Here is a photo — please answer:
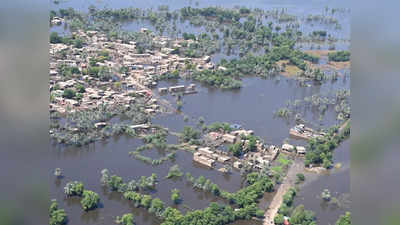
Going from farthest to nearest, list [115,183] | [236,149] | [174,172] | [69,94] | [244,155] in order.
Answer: [69,94]
[244,155]
[236,149]
[174,172]
[115,183]

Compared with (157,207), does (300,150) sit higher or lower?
higher

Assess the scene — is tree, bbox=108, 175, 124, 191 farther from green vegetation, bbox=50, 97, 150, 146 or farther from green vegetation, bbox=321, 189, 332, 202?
green vegetation, bbox=321, 189, 332, 202

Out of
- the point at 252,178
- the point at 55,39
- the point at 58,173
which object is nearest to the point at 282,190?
the point at 252,178

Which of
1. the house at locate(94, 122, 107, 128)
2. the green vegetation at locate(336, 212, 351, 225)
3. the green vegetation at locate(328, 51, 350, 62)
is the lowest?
the green vegetation at locate(336, 212, 351, 225)

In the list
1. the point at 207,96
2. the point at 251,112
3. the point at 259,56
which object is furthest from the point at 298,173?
the point at 259,56

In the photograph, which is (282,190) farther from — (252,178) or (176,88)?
(176,88)

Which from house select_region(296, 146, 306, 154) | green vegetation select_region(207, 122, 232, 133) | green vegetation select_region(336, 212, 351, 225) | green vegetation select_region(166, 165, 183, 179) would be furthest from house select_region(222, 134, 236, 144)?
green vegetation select_region(336, 212, 351, 225)

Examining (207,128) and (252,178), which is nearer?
(252,178)
